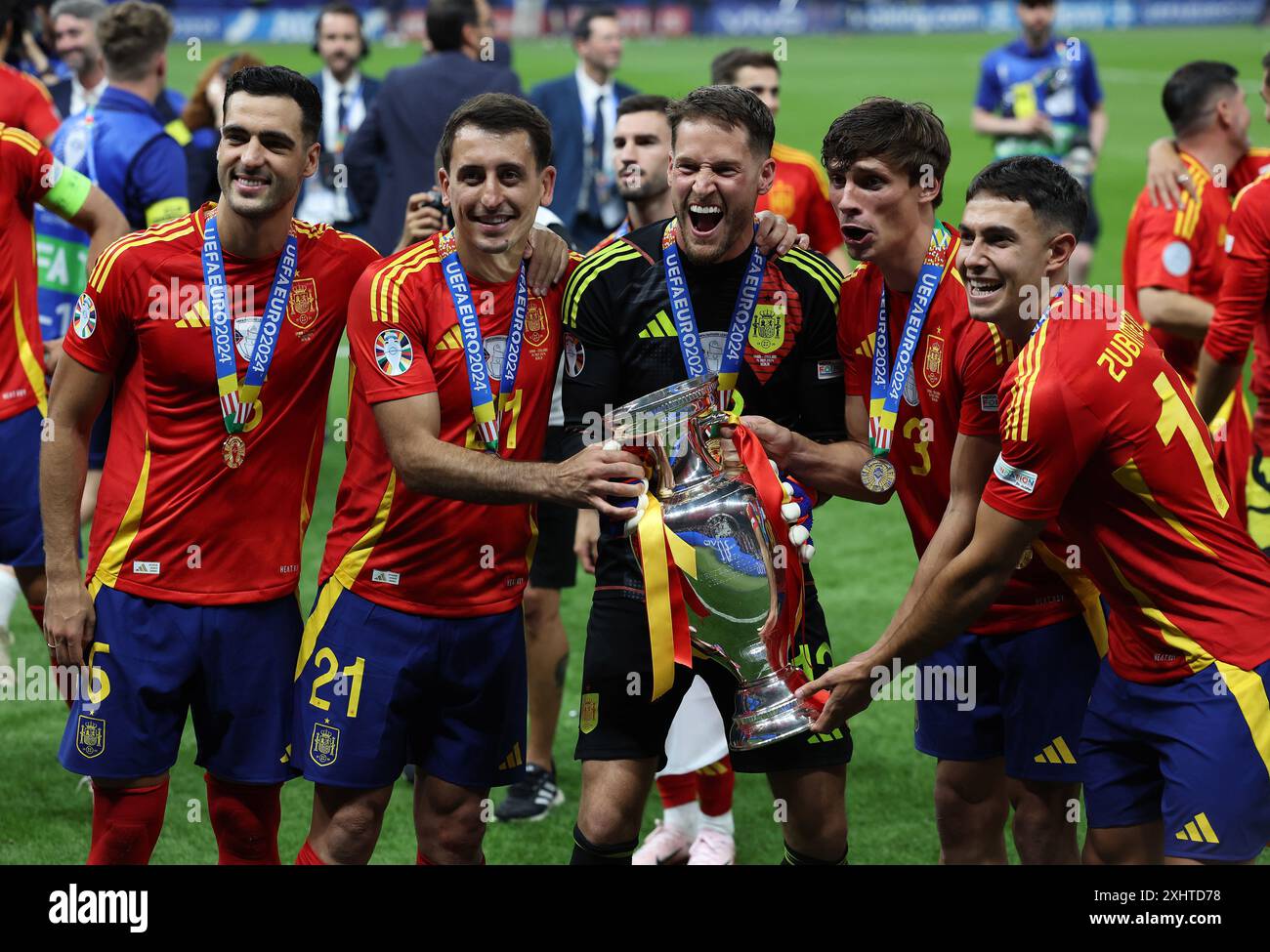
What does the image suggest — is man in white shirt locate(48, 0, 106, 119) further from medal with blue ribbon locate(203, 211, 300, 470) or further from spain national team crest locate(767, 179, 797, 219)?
medal with blue ribbon locate(203, 211, 300, 470)

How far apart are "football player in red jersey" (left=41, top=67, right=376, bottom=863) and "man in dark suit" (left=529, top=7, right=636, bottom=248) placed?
4.83 metres

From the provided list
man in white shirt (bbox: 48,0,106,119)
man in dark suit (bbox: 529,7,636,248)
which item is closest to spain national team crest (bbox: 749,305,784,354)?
man in dark suit (bbox: 529,7,636,248)

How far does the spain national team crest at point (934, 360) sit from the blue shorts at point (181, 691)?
1918 millimetres

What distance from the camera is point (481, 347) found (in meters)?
4.20

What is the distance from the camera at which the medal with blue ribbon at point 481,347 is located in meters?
4.18

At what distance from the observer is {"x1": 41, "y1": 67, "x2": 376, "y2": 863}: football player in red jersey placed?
4258 mm

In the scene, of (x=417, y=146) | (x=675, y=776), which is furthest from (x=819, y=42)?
(x=675, y=776)

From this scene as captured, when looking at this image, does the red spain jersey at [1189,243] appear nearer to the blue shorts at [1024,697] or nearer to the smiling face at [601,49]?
the blue shorts at [1024,697]

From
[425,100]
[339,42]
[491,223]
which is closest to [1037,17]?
[339,42]

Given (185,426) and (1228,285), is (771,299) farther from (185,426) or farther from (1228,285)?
(1228,285)

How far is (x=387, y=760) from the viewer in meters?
4.30

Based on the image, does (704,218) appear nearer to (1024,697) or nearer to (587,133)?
(1024,697)

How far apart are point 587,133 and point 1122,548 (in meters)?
6.15

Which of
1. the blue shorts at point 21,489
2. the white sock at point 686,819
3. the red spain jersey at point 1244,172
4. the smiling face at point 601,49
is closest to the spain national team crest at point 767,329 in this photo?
the white sock at point 686,819
